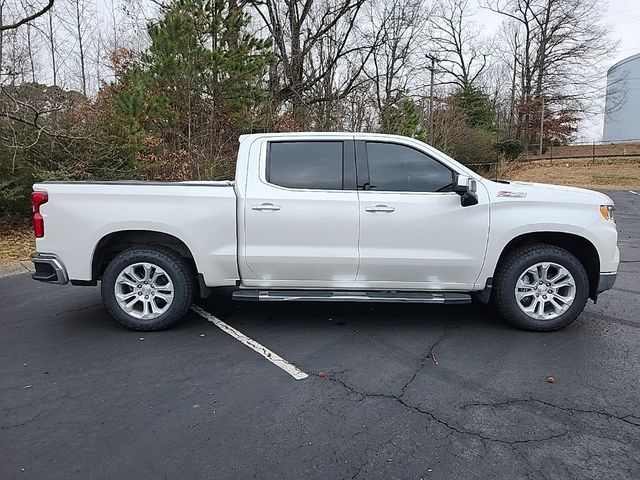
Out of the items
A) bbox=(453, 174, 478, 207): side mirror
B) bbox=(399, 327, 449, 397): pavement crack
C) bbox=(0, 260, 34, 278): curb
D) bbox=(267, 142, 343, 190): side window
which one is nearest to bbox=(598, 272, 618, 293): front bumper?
bbox=(453, 174, 478, 207): side mirror

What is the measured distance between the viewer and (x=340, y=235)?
459 centimetres

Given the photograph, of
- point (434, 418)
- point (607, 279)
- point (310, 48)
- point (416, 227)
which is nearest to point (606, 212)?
point (607, 279)

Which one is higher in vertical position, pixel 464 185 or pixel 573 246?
pixel 464 185

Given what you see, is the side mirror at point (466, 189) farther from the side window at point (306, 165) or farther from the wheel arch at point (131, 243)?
the wheel arch at point (131, 243)

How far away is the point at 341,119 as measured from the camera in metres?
20.5

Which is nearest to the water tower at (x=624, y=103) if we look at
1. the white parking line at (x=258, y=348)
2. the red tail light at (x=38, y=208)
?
the white parking line at (x=258, y=348)

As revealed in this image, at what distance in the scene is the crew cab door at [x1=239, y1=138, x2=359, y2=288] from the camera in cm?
457

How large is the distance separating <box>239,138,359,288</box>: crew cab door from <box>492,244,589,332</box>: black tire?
1.45 m

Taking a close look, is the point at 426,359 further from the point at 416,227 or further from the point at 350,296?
the point at 416,227

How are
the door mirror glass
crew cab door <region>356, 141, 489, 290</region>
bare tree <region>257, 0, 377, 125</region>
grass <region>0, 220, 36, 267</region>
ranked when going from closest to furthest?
1. the door mirror glass
2. crew cab door <region>356, 141, 489, 290</region>
3. grass <region>0, 220, 36, 267</region>
4. bare tree <region>257, 0, 377, 125</region>

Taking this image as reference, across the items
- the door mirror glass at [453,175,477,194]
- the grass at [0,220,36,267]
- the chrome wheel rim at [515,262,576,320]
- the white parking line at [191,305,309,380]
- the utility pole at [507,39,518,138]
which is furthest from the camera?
the utility pole at [507,39,518,138]

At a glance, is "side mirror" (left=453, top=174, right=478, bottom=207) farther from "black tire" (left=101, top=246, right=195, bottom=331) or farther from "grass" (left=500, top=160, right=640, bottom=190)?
"grass" (left=500, top=160, right=640, bottom=190)

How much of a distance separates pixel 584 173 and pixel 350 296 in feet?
96.1

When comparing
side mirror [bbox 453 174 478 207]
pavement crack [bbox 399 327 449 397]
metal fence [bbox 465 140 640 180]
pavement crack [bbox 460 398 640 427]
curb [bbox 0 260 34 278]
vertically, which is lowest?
pavement crack [bbox 460 398 640 427]
